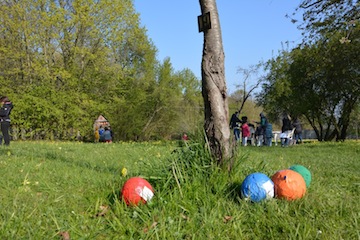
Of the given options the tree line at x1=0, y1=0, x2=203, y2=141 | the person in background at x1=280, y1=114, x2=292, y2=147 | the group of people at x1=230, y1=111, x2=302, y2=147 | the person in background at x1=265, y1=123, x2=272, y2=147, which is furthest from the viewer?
the tree line at x1=0, y1=0, x2=203, y2=141

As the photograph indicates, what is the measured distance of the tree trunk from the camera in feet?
12.5

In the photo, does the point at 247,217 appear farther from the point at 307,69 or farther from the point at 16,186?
the point at 307,69

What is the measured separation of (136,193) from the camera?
320 cm

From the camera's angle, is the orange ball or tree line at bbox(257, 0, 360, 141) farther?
tree line at bbox(257, 0, 360, 141)

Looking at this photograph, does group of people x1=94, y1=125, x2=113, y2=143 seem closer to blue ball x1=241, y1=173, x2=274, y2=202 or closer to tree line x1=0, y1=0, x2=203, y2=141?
tree line x1=0, y1=0, x2=203, y2=141

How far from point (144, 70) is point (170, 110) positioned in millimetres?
5858

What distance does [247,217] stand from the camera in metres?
2.95

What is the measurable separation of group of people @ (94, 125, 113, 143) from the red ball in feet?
65.4

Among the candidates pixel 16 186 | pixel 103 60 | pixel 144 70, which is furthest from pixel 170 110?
pixel 16 186

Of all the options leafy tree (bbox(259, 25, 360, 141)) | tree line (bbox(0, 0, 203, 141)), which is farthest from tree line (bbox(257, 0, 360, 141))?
tree line (bbox(0, 0, 203, 141))

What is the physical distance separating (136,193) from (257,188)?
3.82ft

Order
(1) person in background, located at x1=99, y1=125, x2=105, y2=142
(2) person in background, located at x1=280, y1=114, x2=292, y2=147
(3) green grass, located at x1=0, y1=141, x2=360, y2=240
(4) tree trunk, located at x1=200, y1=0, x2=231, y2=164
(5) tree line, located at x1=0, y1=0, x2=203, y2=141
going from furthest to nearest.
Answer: (1) person in background, located at x1=99, y1=125, x2=105, y2=142
(5) tree line, located at x1=0, y1=0, x2=203, y2=141
(2) person in background, located at x1=280, y1=114, x2=292, y2=147
(4) tree trunk, located at x1=200, y1=0, x2=231, y2=164
(3) green grass, located at x1=0, y1=141, x2=360, y2=240

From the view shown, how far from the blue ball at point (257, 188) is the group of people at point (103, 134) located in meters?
20.2

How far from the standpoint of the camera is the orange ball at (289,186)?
327cm
